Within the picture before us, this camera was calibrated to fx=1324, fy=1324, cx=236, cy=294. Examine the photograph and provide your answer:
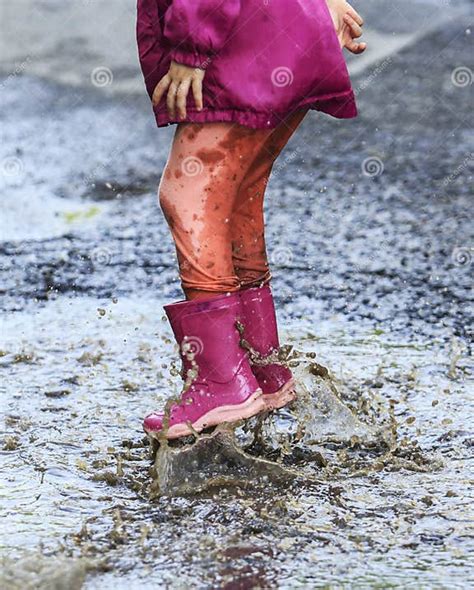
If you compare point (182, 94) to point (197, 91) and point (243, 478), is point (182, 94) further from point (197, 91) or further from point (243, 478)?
point (243, 478)

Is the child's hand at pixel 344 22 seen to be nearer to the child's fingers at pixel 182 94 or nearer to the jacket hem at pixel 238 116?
the jacket hem at pixel 238 116

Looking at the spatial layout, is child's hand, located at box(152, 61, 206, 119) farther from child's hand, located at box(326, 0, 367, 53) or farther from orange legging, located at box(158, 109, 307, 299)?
child's hand, located at box(326, 0, 367, 53)

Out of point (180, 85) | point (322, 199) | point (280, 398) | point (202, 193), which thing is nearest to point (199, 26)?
point (180, 85)

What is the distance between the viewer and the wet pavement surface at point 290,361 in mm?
2678

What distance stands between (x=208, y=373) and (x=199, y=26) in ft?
2.68

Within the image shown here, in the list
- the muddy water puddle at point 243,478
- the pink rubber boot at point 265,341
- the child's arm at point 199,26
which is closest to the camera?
the muddy water puddle at point 243,478

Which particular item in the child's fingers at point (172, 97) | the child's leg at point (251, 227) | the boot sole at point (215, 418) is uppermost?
the child's fingers at point (172, 97)

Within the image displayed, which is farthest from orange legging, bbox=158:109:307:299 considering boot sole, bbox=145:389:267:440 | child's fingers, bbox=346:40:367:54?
child's fingers, bbox=346:40:367:54

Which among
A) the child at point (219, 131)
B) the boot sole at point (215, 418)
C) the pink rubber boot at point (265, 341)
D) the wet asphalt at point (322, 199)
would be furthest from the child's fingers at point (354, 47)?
the wet asphalt at point (322, 199)

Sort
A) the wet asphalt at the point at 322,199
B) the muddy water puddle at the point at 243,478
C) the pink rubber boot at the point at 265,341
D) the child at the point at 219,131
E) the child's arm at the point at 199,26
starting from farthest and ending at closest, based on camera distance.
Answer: the wet asphalt at the point at 322,199 → the pink rubber boot at the point at 265,341 → the child at the point at 219,131 → the child's arm at the point at 199,26 → the muddy water puddle at the point at 243,478

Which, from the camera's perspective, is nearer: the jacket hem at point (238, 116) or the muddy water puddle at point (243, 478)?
the muddy water puddle at point (243, 478)

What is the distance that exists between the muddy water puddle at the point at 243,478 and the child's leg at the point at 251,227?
29 cm

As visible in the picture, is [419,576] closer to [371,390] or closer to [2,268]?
[371,390]

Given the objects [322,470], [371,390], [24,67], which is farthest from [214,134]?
[24,67]
